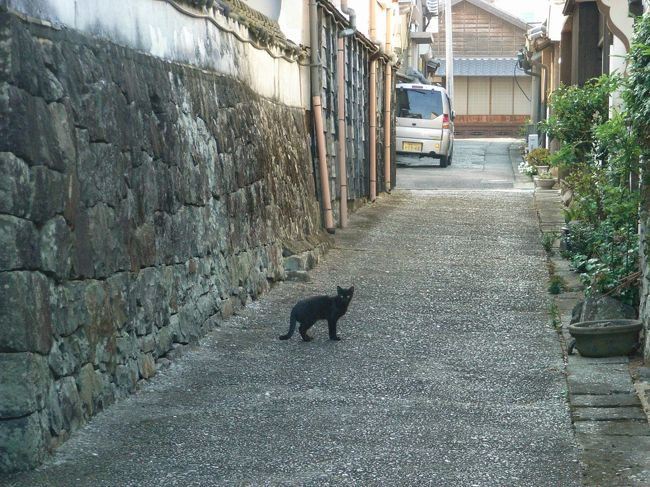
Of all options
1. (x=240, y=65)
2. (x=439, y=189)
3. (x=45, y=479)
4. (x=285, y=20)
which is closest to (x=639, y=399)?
(x=45, y=479)

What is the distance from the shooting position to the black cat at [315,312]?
8.57 meters

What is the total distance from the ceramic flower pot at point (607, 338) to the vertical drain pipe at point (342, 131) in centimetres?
869

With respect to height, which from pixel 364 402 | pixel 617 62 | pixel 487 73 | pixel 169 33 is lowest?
pixel 364 402

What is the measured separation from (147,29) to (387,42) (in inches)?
763

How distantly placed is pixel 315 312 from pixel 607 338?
7.52 ft

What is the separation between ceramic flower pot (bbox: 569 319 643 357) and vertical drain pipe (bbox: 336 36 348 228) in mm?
8686

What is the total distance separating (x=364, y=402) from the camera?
22.1 feet

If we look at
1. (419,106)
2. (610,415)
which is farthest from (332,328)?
(419,106)

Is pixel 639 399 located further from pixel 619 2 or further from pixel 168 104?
pixel 619 2

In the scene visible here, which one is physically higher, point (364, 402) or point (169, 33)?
point (169, 33)

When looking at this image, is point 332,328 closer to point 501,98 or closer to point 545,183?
point 545,183

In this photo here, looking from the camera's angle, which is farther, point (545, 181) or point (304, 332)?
point (545, 181)

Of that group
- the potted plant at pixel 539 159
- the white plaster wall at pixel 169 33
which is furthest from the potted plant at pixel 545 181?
the white plaster wall at pixel 169 33

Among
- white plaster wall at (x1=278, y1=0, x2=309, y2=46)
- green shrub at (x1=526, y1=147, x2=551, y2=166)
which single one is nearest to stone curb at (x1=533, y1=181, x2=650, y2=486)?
white plaster wall at (x1=278, y1=0, x2=309, y2=46)
